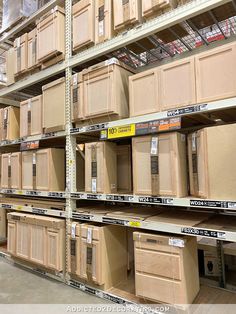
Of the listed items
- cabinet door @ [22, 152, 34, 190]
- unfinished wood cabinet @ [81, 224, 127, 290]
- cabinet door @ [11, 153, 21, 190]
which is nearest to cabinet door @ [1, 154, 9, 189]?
cabinet door @ [11, 153, 21, 190]

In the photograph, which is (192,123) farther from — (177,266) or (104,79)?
(177,266)

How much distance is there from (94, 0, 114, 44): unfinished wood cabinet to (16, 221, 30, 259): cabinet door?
1.99 m

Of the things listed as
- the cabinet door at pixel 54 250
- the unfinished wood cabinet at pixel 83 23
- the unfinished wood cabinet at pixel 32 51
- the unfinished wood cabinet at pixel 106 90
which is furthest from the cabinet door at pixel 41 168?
the unfinished wood cabinet at pixel 83 23

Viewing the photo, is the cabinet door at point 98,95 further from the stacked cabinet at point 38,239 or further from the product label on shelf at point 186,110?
the stacked cabinet at point 38,239

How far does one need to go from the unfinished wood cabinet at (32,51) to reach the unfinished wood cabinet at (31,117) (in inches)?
14.6

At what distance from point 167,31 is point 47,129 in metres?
1.42

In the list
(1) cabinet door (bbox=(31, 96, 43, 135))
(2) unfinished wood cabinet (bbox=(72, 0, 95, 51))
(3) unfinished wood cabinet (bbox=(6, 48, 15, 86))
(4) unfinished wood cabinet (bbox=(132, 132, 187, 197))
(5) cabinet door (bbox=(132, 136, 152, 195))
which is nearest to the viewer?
(4) unfinished wood cabinet (bbox=(132, 132, 187, 197))

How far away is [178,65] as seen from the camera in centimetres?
166

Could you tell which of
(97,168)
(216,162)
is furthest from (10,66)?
(216,162)

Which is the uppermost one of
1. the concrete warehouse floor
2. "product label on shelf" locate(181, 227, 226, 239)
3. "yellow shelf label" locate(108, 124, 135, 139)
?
"yellow shelf label" locate(108, 124, 135, 139)

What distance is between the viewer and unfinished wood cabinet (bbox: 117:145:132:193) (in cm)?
229

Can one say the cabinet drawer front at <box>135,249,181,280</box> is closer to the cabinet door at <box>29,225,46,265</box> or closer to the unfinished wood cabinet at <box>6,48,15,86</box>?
the cabinet door at <box>29,225,46,265</box>

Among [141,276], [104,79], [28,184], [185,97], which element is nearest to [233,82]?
[185,97]

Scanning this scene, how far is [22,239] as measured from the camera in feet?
8.58
